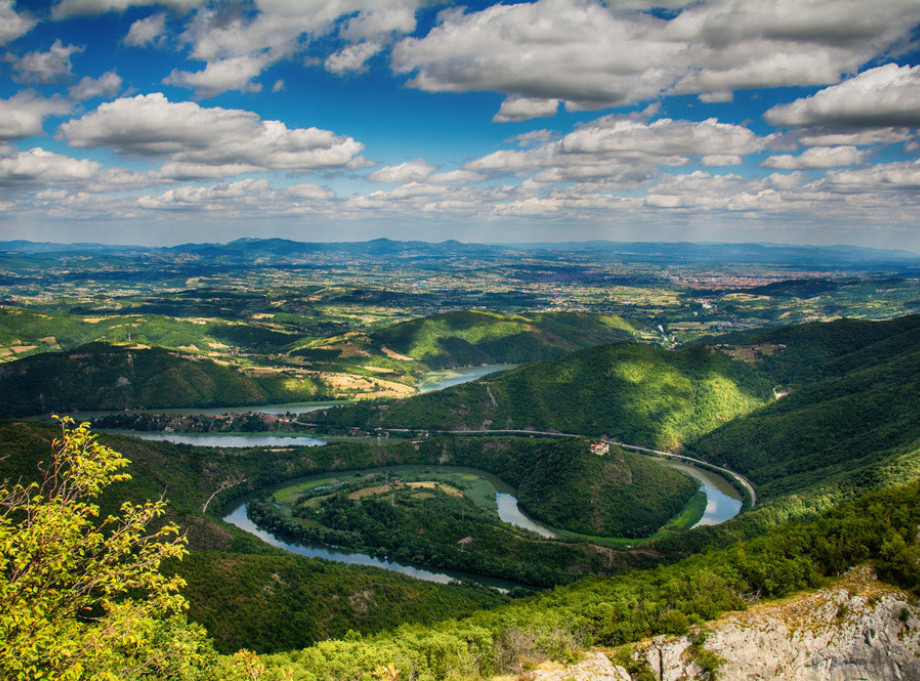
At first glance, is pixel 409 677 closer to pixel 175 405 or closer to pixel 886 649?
pixel 886 649

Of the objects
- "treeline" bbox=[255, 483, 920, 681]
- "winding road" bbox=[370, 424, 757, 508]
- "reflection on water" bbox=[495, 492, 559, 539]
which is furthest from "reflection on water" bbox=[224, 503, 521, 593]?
"winding road" bbox=[370, 424, 757, 508]

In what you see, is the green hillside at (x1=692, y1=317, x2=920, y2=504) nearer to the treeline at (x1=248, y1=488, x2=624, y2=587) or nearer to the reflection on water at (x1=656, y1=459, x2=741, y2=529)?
the reflection on water at (x1=656, y1=459, x2=741, y2=529)

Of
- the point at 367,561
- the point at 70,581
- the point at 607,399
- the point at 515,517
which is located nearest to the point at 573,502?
the point at 515,517

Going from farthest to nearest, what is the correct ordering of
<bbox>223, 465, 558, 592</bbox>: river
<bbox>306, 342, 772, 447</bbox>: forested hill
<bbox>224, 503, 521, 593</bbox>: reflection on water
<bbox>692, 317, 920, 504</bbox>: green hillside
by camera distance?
<bbox>306, 342, 772, 447</bbox>: forested hill → <bbox>692, 317, 920, 504</bbox>: green hillside → <bbox>223, 465, 558, 592</bbox>: river → <bbox>224, 503, 521, 593</bbox>: reflection on water

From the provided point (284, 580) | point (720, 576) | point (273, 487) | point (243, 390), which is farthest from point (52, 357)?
point (720, 576)

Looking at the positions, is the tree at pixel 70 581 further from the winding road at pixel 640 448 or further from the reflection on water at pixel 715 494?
the winding road at pixel 640 448
